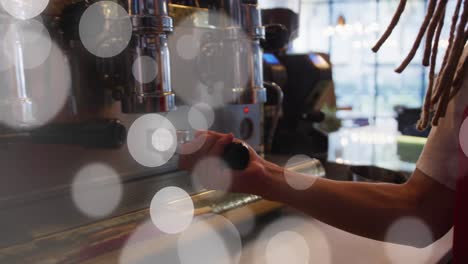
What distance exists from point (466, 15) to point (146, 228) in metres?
0.40

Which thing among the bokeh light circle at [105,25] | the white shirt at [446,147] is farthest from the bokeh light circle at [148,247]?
the white shirt at [446,147]

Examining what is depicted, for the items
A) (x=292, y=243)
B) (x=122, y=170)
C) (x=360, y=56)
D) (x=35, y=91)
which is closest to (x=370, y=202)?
(x=292, y=243)

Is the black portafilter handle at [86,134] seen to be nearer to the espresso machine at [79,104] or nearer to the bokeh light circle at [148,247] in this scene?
the espresso machine at [79,104]

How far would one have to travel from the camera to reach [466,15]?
456 mm

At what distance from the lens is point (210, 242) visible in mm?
528

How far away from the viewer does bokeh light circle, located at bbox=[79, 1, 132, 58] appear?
1.52 feet

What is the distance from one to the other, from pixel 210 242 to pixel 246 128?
281 mm

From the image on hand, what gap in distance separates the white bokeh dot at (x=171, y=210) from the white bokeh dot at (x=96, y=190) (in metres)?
0.05

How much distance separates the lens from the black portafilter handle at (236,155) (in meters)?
0.49

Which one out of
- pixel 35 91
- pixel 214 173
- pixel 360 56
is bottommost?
pixel 214 173

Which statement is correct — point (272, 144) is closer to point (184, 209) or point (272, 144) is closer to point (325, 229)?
point (325, 229)

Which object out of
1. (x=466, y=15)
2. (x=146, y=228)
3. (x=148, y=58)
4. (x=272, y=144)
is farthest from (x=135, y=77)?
(x=272, y=144)

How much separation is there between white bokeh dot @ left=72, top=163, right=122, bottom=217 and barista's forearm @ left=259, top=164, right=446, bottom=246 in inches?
8.8

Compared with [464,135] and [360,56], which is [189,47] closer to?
[464,135]
